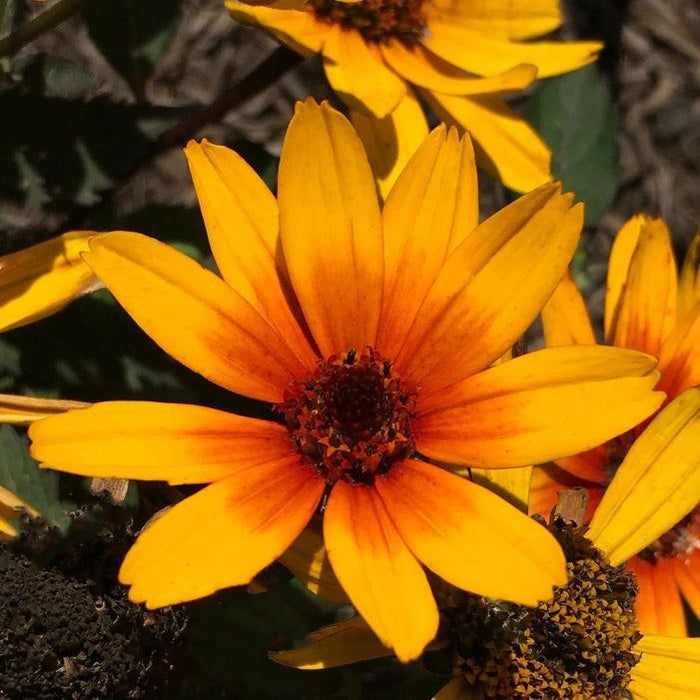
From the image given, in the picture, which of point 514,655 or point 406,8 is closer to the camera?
point 514,655

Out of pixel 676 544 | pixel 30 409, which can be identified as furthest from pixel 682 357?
pixel 30 409

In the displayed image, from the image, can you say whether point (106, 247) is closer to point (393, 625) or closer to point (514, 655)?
point (393, 625)

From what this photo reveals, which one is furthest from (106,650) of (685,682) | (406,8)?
(406,8)

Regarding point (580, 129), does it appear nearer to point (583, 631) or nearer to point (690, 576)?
point (690, 576)

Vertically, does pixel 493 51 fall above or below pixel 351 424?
above

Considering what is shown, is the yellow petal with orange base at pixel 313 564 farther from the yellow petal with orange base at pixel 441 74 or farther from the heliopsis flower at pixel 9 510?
the yellow petal with orange base at pixel 441 74

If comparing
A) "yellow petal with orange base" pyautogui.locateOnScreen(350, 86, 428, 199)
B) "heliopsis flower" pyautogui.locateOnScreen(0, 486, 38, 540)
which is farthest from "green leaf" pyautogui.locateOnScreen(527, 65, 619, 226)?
"heliopsis flower" pyautogui.locateOnScreen(0, 486, 38, 540)
